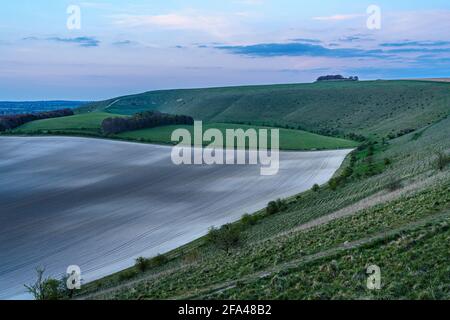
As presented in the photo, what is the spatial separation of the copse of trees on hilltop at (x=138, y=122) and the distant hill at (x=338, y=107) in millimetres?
30834

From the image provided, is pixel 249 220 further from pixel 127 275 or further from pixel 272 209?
pixel 127 275

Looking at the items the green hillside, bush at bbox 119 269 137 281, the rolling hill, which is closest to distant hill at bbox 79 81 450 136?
the green hillside

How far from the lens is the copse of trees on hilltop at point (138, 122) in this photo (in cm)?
9169

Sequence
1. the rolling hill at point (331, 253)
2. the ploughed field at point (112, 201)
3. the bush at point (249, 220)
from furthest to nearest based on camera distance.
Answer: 1. the bush at point (249, 220)
2. the ploughed field at point (112, 201)
3. the rolling hill at point (331, 253)

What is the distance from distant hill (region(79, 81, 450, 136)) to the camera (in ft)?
327

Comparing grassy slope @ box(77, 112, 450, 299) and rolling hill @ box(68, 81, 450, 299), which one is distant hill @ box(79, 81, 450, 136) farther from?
grassy slope @ box(77, 112, 450, 299)

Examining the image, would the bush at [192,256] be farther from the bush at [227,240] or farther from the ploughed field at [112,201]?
the ploughed field at [112,201]

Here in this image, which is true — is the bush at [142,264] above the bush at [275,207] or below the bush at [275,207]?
below

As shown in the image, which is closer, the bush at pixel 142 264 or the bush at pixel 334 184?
the bush at pixel 142 264

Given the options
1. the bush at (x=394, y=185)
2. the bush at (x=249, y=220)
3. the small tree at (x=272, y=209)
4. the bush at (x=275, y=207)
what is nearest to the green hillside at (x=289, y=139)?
the bush at (x=275, y=207)

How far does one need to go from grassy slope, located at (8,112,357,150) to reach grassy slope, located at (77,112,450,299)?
47.3 meters

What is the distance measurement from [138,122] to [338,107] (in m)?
58.9

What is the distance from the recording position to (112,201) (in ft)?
140

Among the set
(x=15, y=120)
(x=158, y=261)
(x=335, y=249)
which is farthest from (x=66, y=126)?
(x=335, y=249)
